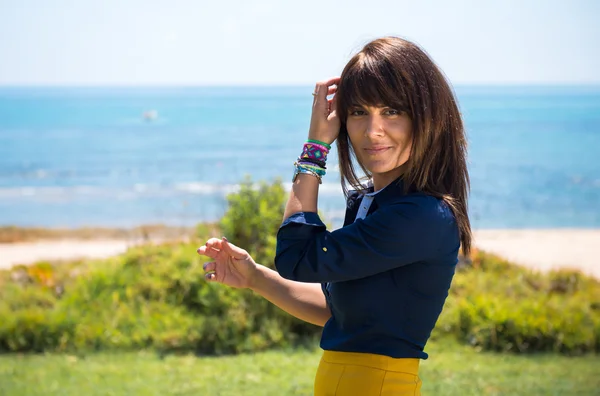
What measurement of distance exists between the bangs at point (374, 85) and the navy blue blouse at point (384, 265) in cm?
21

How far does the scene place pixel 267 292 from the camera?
209 cm

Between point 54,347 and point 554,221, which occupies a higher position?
point 54,347

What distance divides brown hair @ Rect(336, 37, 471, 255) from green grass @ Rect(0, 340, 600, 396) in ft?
9.67

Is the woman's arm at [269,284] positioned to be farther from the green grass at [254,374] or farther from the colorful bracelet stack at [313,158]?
the green grass at [254,374]

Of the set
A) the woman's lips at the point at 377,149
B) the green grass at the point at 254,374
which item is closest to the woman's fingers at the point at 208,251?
the woman's lips at the point at 377,149

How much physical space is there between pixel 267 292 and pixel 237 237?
370 cm

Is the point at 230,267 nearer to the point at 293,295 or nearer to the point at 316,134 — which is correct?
the point at 293,295

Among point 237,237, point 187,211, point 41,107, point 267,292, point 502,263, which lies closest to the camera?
point 267,292

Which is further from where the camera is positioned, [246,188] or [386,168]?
[246,188]

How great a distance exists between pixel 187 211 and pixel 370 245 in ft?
69.6

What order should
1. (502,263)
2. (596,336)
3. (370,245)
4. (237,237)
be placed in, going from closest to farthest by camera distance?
(370,245) → (596,336) → (237,237) → (502,263)

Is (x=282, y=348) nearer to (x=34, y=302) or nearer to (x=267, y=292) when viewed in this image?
(x=34, y=302)

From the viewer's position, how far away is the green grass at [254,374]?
4.50 metres

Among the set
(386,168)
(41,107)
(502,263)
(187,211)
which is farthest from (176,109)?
(386,168)
